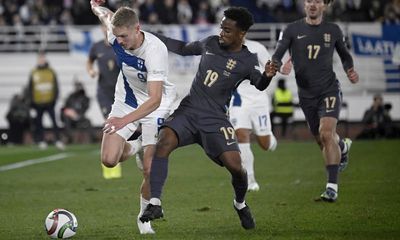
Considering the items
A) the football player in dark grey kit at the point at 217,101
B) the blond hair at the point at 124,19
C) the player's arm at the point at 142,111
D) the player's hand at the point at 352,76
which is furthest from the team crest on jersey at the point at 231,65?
the player's hand at the point at 352,76

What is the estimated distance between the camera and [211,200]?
42.3 feet

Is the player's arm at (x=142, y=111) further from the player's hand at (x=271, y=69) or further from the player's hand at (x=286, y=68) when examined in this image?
the player's hand at (x=286, y=68)

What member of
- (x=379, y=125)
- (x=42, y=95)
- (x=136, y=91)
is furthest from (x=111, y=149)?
(x=379, y=125)

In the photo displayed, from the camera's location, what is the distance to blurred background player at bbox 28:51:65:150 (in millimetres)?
26609

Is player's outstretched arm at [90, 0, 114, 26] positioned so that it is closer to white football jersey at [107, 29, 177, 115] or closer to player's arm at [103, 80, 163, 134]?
white football jersey at [107, 29, 177, 115]

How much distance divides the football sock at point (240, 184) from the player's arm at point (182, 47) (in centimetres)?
134

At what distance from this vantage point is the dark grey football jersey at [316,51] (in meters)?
12.9

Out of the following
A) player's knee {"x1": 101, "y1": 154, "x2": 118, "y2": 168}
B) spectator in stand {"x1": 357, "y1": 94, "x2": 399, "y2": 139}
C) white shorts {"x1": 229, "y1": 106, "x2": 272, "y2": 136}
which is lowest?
spectator in stand {"x1": 357, "y1": 94, "x2": 399, "y2": 139}

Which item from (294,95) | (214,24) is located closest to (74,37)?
(214,24)

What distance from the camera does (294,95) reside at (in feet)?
102

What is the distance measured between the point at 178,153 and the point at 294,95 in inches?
340

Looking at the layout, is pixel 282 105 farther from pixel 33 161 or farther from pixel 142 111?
pixel 142 111

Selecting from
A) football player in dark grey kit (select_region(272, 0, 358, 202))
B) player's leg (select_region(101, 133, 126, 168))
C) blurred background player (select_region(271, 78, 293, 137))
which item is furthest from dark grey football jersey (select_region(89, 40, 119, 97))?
blurred background player (select_region(271, 78, 293, 137))

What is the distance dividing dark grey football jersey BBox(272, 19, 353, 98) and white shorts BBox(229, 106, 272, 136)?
2.20 meters
